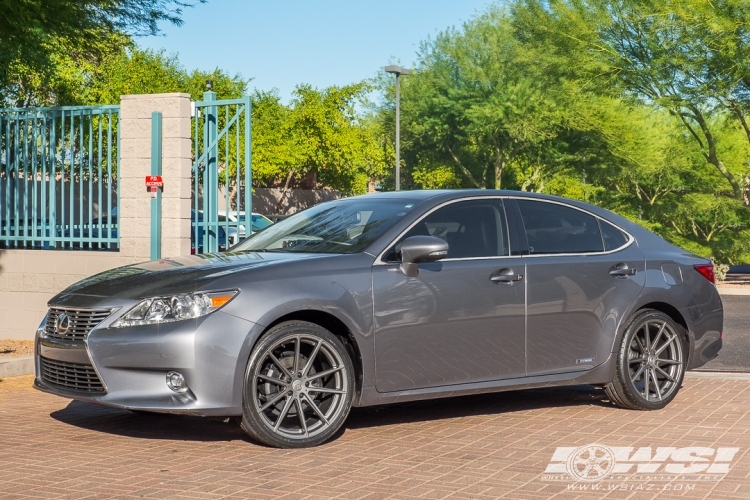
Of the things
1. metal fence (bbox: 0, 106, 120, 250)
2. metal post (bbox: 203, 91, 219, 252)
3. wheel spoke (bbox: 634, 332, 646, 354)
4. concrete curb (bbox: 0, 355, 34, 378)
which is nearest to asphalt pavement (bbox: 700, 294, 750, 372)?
wheel spoke (bbox: 634, 332, 646, 354)

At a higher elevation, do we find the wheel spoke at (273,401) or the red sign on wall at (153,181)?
the red sign on wall at (153,181)

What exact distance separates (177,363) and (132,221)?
6939mm

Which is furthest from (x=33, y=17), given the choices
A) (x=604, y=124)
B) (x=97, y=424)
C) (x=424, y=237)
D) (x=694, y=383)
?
(x=604, y=124)

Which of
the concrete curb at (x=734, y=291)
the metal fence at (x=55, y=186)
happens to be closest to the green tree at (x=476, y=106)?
the concrete curb at (x=734, y=291)

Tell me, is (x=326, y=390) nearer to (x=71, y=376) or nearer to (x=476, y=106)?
(x=71, y=376)

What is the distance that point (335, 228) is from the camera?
8.06 m

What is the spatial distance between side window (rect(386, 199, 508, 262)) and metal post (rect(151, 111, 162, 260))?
5842 mm

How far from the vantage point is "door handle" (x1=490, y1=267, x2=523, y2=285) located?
7930 mm

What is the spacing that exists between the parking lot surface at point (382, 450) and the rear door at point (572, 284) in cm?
52

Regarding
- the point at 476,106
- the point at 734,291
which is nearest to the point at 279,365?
the point at 734,291

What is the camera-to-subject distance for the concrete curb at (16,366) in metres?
10.8

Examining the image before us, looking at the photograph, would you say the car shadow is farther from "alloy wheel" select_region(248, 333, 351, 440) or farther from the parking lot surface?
"alloy wheel" select_region(248, 333, 351, 440)

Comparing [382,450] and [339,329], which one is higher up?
[339,329]

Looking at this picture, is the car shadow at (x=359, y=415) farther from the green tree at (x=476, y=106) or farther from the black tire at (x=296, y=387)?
the green tree at (x=476, y=106)
